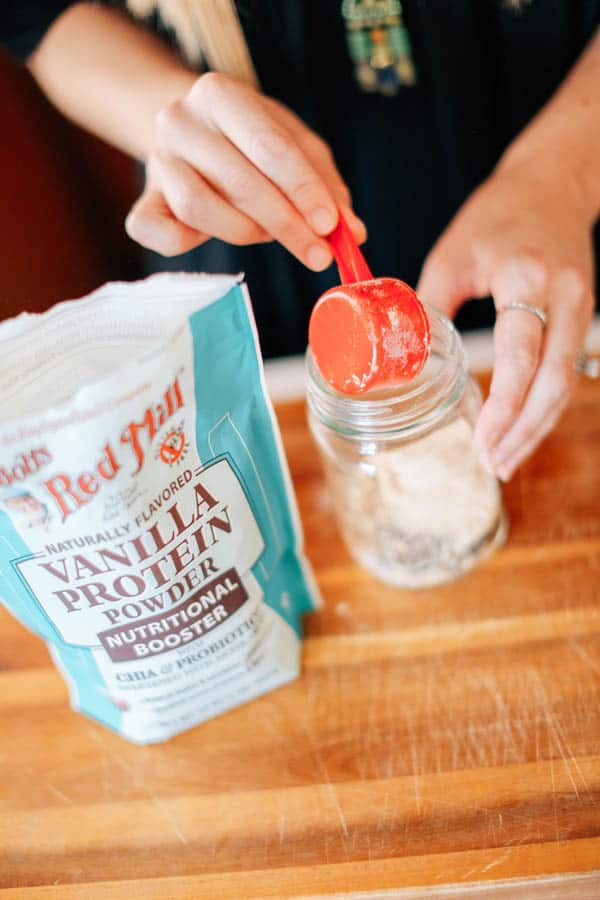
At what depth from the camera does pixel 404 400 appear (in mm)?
491

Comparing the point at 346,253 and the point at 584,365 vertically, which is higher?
the point at 346,253

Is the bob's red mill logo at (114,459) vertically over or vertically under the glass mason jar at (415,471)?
over

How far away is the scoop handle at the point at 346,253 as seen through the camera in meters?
0.48

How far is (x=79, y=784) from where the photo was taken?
521mm

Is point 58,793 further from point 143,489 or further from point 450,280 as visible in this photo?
point 450,280

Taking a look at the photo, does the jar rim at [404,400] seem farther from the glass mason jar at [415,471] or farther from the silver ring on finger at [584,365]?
the silver ring on finger at [584,365]

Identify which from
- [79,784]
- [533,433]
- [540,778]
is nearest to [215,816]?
[79,784]

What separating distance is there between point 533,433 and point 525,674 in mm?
169

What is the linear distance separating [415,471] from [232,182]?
0.23m

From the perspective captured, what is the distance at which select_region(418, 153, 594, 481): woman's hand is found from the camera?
513 millimetres

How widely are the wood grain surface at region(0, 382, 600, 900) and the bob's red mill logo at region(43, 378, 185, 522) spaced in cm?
22

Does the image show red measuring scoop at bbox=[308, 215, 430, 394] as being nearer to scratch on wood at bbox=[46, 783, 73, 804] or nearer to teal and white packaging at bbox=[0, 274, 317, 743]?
teal and white packaging at bbox=[0, 274, 317, 743]

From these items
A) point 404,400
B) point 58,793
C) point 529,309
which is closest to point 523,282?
point 529,309

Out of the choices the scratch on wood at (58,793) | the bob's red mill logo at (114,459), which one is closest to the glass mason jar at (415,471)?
the bob's red mill logo at (114,459)
